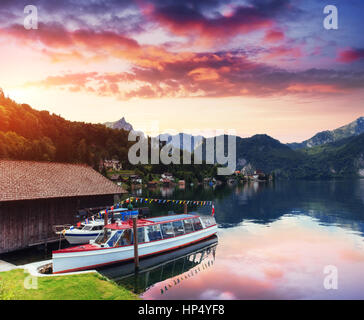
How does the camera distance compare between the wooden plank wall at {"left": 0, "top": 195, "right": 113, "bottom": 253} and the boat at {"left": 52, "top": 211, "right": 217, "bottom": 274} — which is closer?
the boat at {"left": 52, "top": 211, "right": 217, "bottom": 274}

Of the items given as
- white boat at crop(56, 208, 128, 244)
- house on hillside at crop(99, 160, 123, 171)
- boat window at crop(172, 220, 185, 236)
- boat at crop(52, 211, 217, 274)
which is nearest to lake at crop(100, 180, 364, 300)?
boat at crop(52, 211, 217, 274)

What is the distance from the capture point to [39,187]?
93.0 ft

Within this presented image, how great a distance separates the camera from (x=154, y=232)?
29.1m

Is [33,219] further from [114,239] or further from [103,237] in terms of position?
[114,239]

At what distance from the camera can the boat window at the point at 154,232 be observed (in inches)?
1126

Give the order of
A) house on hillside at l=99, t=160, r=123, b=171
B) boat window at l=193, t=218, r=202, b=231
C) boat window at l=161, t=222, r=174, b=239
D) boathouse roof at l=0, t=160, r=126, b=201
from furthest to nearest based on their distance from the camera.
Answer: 1. house on hillside at l=99, t=160, r=123, b=171
2. boat window at l=193, t=218, r=202, b=231
3. boat window at l=161, t=222, r=174, b=239
4. boathouse roof at l=0, t=160, r=126, b=201

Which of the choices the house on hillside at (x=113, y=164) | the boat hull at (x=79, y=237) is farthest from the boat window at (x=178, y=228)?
the house on hillside at (x=113, y=164)

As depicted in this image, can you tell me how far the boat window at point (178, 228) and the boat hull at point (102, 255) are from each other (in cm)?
58

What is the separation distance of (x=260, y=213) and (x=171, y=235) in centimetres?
3618

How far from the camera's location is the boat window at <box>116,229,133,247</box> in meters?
26.0

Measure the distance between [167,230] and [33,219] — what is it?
13.2 metres

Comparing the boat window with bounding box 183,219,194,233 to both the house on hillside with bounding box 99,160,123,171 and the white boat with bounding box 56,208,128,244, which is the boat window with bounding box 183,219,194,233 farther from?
the house on hillside with bounding box 99,160,123,171
